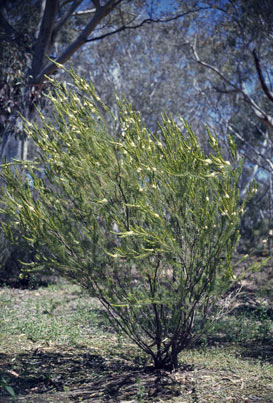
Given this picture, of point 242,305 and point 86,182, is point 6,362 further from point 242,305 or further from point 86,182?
point 242,305

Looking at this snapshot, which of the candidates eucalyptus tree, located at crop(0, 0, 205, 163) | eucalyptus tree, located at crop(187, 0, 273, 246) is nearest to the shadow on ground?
eucalyptus tree, located at crop(0, 0, 205, 163)

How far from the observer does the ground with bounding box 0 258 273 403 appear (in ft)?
13.1

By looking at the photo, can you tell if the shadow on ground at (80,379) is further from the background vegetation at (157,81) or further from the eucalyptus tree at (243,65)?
the eucalyptus tree at (243,65)

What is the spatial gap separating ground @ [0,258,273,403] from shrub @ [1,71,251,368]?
1.34 feet

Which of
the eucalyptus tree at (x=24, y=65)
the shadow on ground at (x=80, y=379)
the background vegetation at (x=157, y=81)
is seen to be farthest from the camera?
the eucalyptus tree at (x=24, y=65)

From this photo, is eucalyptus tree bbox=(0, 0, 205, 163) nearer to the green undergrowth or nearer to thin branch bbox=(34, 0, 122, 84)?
thin branch bbox=(34, 0, 122, 84)

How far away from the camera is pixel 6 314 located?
→ 23.6ft

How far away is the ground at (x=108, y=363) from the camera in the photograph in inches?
158

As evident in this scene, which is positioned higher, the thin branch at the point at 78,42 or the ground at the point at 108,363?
the thin branch at the point at 78,42

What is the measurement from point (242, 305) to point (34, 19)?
372 inches

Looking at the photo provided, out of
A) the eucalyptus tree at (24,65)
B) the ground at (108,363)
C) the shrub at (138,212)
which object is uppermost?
the eucalyptus tree at (24,65)

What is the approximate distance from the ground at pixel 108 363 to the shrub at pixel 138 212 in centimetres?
41

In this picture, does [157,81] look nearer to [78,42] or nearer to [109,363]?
[78,42]

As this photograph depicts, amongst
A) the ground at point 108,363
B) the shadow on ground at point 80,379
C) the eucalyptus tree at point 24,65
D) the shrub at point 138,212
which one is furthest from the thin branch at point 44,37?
the shadow on ground at point 80,379
